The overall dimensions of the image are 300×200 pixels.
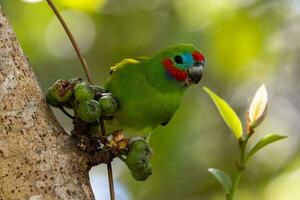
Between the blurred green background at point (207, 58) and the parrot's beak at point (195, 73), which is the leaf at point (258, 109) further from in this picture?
the blurred green background at point (207, 58)

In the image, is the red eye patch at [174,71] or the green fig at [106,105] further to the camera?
the red eye patch at [174,71]

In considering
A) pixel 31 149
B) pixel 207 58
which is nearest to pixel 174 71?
pixel 31 149

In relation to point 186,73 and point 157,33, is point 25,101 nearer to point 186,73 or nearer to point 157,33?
point 186,73

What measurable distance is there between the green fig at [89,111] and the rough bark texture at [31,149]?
63mm

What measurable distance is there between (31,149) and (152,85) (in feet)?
2.92

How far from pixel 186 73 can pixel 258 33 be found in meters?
1.60

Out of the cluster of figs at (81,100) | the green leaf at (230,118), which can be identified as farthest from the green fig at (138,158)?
the green leaf at (230,118)

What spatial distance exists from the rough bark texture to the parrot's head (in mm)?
844

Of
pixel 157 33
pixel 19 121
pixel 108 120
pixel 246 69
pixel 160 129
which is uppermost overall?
pixel 157 33

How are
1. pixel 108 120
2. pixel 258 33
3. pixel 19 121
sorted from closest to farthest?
pixel 19 121, pixel 108 120, pixel 258 33

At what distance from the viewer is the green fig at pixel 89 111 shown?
163 cm

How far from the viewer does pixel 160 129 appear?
11.2 ft

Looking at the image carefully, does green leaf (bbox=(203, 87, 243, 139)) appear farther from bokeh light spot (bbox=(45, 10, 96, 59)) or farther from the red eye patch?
bokeh light spot (bbox=(45, 10, 96, 59))

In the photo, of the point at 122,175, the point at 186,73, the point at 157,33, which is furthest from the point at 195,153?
the point at 186,73
